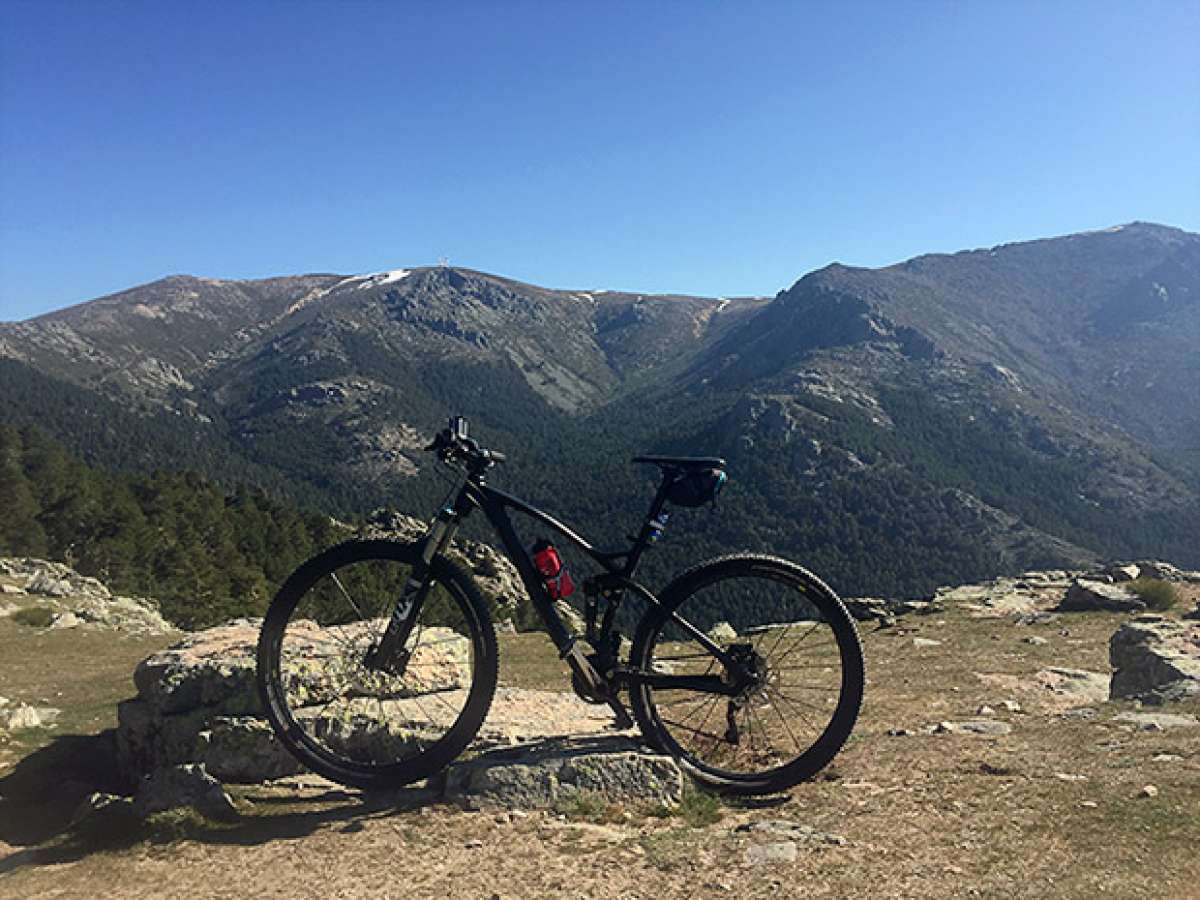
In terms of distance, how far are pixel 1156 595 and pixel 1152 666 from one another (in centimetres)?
1131

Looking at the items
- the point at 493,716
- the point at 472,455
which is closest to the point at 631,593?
the point at 472,455

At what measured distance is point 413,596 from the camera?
6.20 metres

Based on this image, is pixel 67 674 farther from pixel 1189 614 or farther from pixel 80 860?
pixel 1189 614

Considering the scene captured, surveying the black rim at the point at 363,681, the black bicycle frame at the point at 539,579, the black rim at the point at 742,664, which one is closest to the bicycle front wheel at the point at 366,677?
the black rim at the point at 363,681

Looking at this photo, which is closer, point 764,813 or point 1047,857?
point 1047,857

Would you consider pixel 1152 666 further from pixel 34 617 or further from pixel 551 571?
pixel 34 617

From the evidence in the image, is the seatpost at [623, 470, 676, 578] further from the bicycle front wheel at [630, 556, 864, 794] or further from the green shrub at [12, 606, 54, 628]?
the green shrub at [12, 606, 54, 628]

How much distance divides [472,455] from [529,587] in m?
1.28

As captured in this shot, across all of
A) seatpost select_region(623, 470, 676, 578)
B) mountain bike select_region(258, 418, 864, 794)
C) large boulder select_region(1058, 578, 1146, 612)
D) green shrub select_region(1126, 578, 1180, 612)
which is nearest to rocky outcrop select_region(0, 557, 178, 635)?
mountain bike select_region(258, 418, 864, 794)

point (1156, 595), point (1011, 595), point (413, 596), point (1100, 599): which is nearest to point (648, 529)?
point (413, 596)

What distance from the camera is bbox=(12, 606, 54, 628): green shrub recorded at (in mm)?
20312

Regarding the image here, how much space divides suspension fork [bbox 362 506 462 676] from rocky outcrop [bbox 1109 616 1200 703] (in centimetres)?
890

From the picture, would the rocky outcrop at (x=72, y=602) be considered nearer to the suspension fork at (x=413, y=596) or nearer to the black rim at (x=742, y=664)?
the suspension fork at (x=413, y=596)

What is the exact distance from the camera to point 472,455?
620 cm
